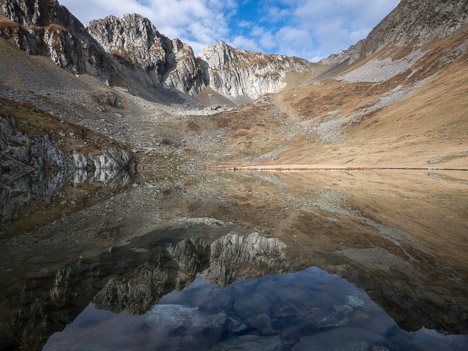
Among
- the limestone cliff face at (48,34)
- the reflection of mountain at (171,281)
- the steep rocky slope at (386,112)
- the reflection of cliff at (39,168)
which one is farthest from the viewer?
the limestone cliff face at (48,34)

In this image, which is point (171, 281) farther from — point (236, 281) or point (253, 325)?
point (253, 325)

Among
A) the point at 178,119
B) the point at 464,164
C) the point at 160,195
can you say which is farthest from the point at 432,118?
the point at 178,119

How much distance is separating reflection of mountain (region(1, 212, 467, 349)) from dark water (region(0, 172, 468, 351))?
0.04 metres

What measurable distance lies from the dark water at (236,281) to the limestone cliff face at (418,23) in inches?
6132

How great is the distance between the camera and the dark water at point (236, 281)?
5.90m

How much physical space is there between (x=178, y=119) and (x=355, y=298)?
328 feet

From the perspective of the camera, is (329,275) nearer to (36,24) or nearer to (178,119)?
(178,119)

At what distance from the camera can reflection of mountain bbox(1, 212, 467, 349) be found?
6504mm

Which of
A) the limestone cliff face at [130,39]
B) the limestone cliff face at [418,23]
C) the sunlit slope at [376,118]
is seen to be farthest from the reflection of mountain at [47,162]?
the limestone cliff face at [418,23]

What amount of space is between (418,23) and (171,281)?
7596 inches

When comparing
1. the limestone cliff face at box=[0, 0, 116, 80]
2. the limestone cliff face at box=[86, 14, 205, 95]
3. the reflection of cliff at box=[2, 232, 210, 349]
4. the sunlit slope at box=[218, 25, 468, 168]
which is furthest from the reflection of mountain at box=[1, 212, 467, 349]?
the limestone cliff face at box=[86, 14, 205, 95]

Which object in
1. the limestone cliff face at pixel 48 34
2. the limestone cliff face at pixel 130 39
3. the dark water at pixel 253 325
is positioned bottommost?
the dark water at pixel 253 325

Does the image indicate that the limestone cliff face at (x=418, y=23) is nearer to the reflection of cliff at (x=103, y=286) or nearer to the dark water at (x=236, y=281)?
the dark water at (x=236, y=281)

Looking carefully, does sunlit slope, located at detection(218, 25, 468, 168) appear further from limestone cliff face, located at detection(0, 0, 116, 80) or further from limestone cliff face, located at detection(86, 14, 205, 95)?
limestone cliff face, located at detection(86, 14, 205, 95)
